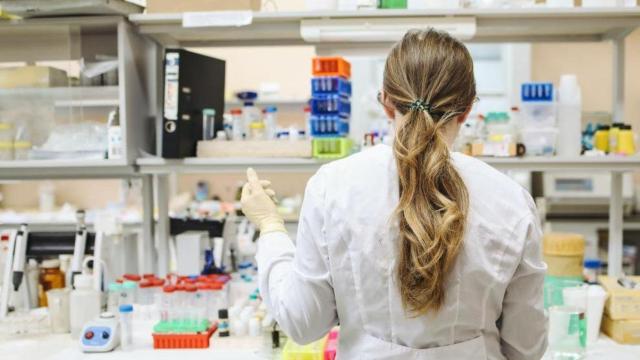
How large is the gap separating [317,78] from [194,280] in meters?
0.77

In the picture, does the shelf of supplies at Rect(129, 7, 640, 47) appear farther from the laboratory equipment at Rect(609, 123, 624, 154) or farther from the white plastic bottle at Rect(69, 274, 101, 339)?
the white plastic bottle at Rect(69, 274, 101, 339)

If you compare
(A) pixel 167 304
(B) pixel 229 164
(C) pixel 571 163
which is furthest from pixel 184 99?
(C) pixel 571 163

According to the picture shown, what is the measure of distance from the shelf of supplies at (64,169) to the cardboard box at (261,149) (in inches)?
11.3

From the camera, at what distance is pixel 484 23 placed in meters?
1.98

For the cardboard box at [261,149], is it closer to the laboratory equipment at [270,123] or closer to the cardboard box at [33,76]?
the laboratory equipment at [270,123]

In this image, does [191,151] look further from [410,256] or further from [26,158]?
[410,256]

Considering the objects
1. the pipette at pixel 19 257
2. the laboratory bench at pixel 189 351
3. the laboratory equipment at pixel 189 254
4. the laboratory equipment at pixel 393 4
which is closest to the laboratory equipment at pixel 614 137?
the laboratory bench at pixel 189 351

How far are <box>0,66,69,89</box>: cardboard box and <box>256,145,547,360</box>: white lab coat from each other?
1.33 metres

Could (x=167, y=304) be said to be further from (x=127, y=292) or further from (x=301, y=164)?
(x=301, y=164)

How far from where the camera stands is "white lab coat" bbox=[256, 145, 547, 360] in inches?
43.4

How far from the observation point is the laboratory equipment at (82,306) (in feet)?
6.15

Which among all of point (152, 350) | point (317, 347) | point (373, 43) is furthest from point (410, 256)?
point (373, 43)

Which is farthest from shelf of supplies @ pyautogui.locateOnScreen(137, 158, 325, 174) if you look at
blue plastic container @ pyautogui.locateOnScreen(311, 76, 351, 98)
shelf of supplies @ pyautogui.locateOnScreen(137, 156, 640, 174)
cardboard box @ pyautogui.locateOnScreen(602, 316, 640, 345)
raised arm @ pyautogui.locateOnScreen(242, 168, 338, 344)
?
cardboard box @ pyautogui.locateOnScreen(602, 316, 640, 345)

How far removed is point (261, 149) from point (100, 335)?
2.43 ft
